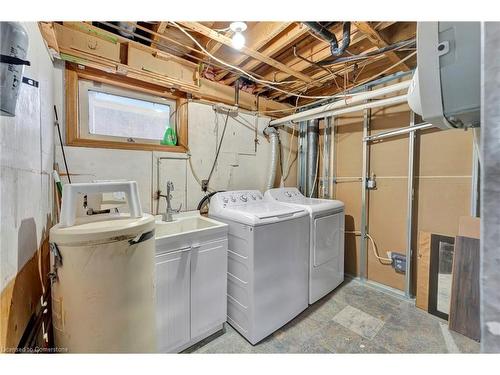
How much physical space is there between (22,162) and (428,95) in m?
1.54

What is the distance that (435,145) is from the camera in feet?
6.90

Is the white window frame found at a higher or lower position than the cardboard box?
higher

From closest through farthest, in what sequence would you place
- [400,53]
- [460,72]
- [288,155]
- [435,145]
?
[460,72], [400,53], [435,145], [288,155]

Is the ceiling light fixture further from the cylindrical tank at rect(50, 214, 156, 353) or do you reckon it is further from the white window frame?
the cylindrical tank at rect(50, 214, 156, 353)

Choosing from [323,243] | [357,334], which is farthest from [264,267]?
[357,334]

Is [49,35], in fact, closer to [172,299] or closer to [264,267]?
[172,299]

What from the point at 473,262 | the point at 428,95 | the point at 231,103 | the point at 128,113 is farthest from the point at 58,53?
the point at 473,262

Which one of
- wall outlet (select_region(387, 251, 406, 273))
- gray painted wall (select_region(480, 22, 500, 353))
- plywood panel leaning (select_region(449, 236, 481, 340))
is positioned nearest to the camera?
gray painted wall (select_region(480, 22, 500, 353))

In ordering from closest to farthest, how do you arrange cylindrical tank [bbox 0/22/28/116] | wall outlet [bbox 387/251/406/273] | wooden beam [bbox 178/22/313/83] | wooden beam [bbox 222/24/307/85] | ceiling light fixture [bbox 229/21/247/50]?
cylindrical tank [bbox 0/22/28/116] → ceiling light fixture [bbox 229/21/247/50] → wooden beam [bbox 178/22/313/83] → wooden beam [bbox 222/24/307/85] → wall outlet [bbox 387/251/406/273]

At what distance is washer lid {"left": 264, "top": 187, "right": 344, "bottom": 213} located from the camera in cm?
214

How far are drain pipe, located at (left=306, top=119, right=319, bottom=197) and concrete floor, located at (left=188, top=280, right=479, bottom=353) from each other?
1462mm

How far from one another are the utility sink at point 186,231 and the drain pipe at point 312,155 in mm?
1634

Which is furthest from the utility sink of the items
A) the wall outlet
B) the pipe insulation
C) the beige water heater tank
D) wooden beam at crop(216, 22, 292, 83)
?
the wall outlet
